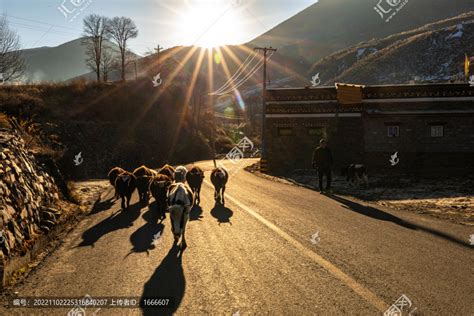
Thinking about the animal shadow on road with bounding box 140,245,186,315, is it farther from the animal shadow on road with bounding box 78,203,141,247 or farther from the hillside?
the hillside

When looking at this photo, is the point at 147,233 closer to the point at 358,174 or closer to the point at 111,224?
the point at 111,224

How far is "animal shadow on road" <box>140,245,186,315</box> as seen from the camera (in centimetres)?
522

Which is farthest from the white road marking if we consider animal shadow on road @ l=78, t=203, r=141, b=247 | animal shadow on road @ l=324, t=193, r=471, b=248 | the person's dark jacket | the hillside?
the hillside

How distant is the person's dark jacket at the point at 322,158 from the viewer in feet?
55.8

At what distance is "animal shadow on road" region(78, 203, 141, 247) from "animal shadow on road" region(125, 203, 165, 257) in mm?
503

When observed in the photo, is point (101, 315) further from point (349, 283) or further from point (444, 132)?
point (444, 132)

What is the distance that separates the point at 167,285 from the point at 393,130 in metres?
25.0

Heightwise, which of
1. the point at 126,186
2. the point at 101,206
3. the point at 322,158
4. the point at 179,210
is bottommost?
the point at 101,206

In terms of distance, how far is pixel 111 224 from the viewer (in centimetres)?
1110

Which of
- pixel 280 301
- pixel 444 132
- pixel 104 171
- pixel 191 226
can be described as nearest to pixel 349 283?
pixel 280 301

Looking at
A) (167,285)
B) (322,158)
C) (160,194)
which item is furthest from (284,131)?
(167,285)

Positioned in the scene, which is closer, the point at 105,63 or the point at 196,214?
the point at 196,214

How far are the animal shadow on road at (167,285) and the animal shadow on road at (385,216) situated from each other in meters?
5.98

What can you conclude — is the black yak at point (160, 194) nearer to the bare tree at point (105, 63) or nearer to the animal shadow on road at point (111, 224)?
the animal shadow on road at point (111, 224)
